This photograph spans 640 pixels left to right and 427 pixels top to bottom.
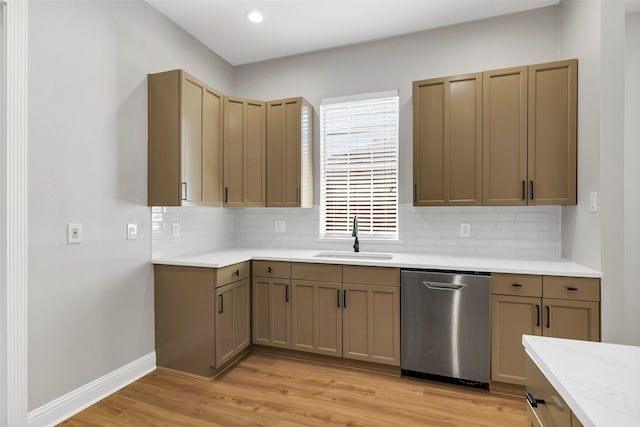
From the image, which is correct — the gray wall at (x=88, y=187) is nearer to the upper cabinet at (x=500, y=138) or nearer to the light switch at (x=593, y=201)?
the upper cabinet at (x=500, y=138)

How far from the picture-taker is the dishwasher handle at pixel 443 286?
2494 mm

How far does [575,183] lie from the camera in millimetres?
2545

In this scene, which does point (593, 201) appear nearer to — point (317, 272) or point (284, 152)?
point (317, 272)

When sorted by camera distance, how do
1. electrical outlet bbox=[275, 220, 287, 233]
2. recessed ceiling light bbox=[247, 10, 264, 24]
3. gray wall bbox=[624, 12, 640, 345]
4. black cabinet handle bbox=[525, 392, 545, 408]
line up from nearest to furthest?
black cabinet handle bbox=[525, 392, 545, 408]
gray wall bbox=[624, 12, 640, 345]
recessed ceiling light bbox=[247, 10, 264, 24]
electrical outlet bbox=[275, 220, 287, 233]

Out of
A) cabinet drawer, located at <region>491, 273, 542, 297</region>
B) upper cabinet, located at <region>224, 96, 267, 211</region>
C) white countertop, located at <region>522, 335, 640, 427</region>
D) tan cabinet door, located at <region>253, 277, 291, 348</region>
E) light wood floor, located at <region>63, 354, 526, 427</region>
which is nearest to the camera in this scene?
white countertop, located at <region>522, 335, 640, 427</region>

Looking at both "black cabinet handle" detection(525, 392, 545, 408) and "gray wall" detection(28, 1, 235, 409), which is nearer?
"black cabinet handle" detection(525, 392, 545, 408)

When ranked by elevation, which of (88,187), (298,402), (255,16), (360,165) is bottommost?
(298,402)

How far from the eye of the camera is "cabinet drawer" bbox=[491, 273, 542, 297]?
2.33 metres

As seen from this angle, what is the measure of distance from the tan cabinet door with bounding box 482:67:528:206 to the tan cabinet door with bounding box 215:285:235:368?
7.65ft

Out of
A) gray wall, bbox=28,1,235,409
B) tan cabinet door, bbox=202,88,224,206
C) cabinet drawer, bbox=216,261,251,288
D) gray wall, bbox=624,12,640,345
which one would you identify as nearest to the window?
cabinet drawer, bbox=216,261,251,288

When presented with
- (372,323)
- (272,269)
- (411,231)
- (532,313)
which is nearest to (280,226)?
(272,269)

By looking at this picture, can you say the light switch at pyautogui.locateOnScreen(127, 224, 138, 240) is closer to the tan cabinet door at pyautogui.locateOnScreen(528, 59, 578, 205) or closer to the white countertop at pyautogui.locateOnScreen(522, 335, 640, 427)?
the white countertop at pyautogui.locateOnScreen(522, 335, 640, 427)

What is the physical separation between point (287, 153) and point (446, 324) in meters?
2.17

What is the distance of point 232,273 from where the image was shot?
2.85 meters
